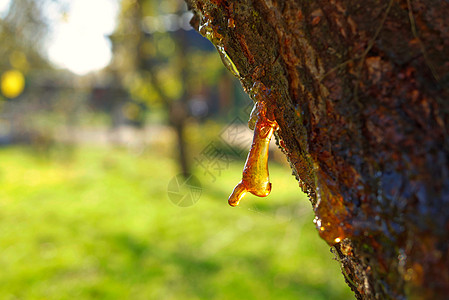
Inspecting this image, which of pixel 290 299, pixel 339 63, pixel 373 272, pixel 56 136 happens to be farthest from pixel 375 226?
pixel 56 136

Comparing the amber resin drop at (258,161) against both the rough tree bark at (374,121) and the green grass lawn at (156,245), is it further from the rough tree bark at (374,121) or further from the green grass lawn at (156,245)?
the green grass lawn at (156,245)

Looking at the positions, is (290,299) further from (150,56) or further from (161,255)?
(150,56)

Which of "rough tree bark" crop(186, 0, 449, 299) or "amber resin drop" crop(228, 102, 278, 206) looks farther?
Result: "amber resin drop" crop(228, 102, 278, 206)

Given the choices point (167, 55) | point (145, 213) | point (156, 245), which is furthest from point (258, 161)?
point (167, 55)

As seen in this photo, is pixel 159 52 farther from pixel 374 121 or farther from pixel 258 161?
pixel 374 121

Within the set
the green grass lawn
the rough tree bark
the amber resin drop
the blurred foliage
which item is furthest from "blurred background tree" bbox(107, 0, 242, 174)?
the rough tree bark

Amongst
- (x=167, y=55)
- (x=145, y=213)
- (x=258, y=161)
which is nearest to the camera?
(x=258, y=161)

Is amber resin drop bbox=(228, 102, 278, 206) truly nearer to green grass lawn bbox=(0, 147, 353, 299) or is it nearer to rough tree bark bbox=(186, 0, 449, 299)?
rough tree bark bbox=(186, 0, 449, 299)
